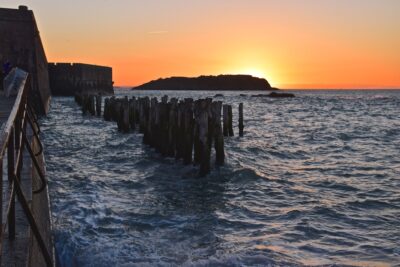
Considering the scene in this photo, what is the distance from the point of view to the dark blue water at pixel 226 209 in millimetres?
5442

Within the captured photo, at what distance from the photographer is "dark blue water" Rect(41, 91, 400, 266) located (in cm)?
544

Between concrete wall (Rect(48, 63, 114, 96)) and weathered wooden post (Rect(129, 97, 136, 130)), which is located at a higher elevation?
concrete wall (Rect(48, 63, 114, 96))

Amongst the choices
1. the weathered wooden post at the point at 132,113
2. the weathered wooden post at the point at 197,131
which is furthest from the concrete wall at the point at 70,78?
the weathered wooden post at the point at 197,131

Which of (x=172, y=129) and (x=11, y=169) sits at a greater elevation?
(x=11, y=169)

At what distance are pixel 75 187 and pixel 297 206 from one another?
441 cm

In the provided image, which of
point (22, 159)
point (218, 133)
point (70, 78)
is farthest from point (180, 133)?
point (70, 78)

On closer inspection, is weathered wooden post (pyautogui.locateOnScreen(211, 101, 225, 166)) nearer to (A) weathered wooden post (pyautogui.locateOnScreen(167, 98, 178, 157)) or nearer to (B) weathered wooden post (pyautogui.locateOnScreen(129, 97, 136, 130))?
(A) weathered wooden post (pyautogui.locateOnScreen(167, 98, 178, 157))

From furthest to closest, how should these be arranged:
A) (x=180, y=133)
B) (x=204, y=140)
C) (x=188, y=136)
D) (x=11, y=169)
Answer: (x=180, y=133) < (x=188, y=136) < (x=204, y=140) < (x=11, y=169)

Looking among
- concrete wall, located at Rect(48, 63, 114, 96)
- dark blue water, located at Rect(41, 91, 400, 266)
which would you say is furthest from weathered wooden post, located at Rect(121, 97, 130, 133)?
concrete wall, located at Rect(48, 63, 114, 96)

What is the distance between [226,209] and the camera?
781 cm

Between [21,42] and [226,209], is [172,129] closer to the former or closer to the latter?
[226,209]

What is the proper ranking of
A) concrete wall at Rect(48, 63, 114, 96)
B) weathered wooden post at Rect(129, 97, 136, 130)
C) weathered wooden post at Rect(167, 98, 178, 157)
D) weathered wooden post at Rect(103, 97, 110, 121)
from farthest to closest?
concrete wall at Rect(48, 63, 114, 96)
weathered wooden post at Rect(103, 97, 110, 121)
weathered wooden post at Rect(129, 97, 136, 130)
weathered wooden post at Rect(167, 98, 178, 157)

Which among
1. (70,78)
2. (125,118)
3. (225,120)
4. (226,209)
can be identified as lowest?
(226,209)

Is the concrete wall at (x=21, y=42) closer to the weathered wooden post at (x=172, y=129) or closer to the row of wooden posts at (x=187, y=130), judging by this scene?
the row of wooden posts at (x=187, y=130)
